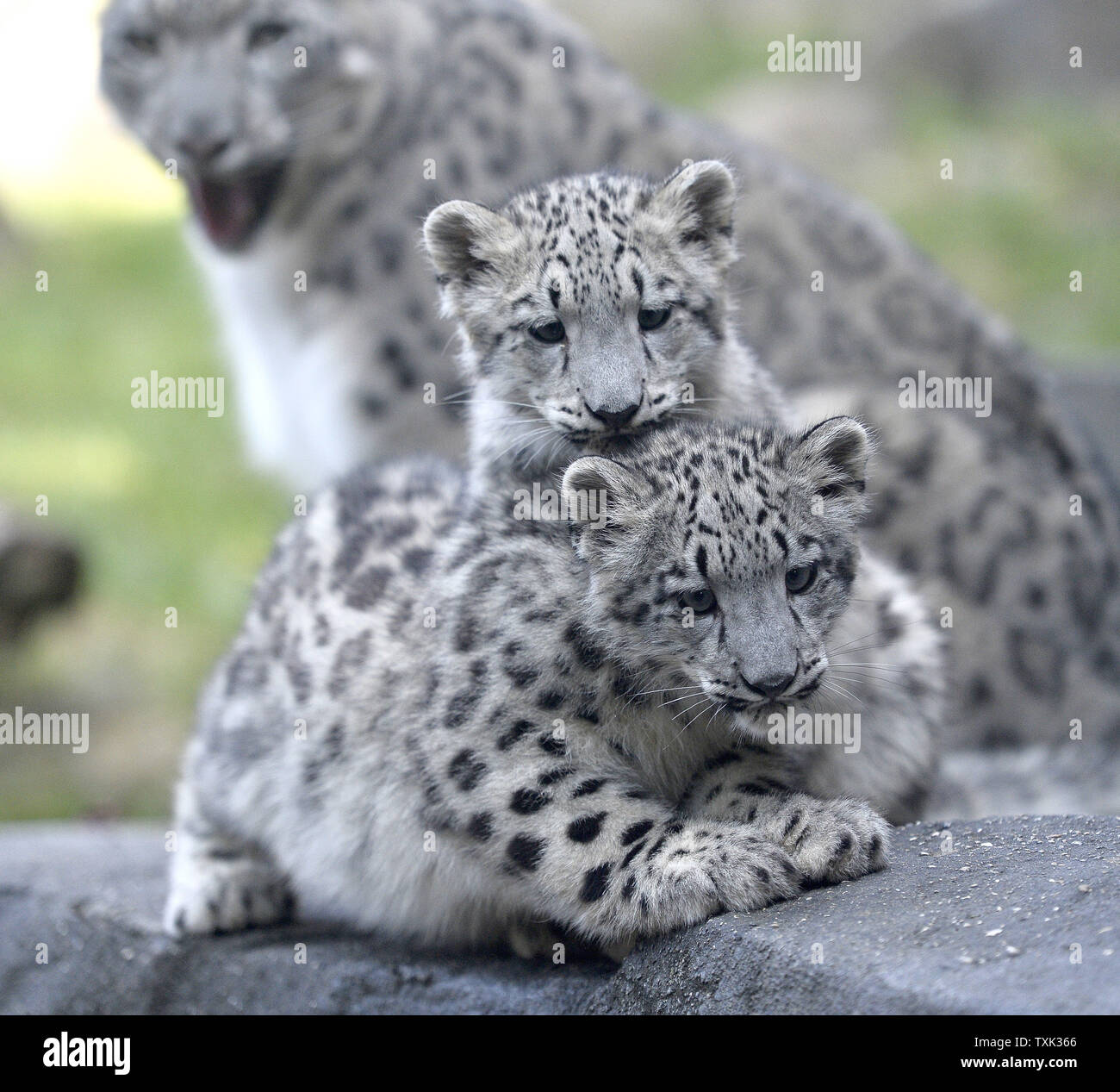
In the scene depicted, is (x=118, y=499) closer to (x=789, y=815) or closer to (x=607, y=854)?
(x=607, y=854)

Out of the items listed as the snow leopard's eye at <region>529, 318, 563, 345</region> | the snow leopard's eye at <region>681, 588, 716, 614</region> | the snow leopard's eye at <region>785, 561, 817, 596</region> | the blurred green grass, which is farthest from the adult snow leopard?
the snow leopard's eye at <region>681, 588, 716, 614</region>

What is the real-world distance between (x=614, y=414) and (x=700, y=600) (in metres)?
0.74

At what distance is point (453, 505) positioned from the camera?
593 cm

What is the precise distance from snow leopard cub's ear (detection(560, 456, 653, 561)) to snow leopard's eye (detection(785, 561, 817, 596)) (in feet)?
1.33

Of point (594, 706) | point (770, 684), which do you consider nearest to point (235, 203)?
point (594, 706)

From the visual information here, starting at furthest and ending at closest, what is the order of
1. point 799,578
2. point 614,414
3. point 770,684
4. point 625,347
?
point 625,347 → point 614,414 → point 799,578 → point 770,684

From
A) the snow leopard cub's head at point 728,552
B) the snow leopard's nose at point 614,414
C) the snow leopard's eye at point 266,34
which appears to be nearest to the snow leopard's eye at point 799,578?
the snow leopard cub's head at point 728,552

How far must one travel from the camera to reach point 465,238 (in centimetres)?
554

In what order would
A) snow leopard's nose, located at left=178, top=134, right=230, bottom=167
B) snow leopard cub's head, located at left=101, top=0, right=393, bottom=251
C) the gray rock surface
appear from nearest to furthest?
the gray rock surface → snow leopard's nose, located at left=178, top=134, right=230, bottom=167 → snow leopard cub's head, located at left=101, top=0, right=393, bottom=251

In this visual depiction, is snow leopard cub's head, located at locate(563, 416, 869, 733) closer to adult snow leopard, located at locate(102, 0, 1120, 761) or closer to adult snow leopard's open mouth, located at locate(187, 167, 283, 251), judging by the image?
adult snow leopard, located at locate(102, 0, 1120, 761)

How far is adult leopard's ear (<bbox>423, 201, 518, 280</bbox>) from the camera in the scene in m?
5.43

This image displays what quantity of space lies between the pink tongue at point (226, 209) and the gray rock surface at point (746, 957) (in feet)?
10.3

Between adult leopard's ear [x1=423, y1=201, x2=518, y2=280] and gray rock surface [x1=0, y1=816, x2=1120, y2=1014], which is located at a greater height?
adult leopard's ear [x1=423, y1=201, x2=518, y2=280]

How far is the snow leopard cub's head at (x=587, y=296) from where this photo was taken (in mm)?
5039
